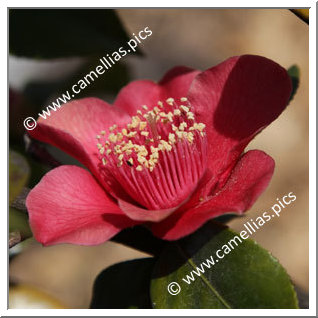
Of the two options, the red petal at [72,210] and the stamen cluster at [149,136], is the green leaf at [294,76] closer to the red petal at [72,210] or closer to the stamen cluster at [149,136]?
the stamen cluster at [149,136]

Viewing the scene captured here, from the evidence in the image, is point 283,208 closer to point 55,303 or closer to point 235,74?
point 55,303

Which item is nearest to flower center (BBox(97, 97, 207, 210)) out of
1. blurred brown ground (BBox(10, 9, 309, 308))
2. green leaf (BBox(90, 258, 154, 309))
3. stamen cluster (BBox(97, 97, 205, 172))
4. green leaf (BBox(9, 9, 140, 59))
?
stamen cluster (BBox(97, 97, 205, 172))

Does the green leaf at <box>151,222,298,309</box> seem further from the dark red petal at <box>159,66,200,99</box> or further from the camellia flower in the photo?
the dark red petal at <box>159,66,200,99</box>

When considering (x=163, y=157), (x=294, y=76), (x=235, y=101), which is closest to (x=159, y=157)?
(x=163, y=157)

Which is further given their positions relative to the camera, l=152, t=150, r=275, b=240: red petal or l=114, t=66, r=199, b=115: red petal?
l=114, t=66, r=199, b=115: red petal

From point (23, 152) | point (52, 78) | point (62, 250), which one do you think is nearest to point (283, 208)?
point (62, 250)

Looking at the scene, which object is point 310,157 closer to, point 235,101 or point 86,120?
point 235,101
